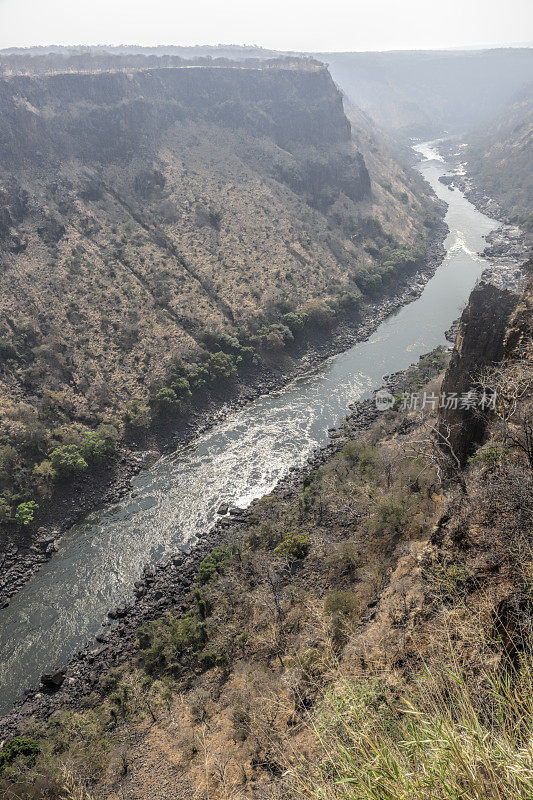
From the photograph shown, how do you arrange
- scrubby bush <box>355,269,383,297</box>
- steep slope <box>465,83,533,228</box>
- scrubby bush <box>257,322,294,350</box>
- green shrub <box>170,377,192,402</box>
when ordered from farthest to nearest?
steep slope <box>465,83,533,228</box>
scrubby bush <box>355,269,383,297</box>
scrubby bush <box>257,322,294,350</box>
green shrub <box>170,377,192,402</box>

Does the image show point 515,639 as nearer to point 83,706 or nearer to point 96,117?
point 83,706

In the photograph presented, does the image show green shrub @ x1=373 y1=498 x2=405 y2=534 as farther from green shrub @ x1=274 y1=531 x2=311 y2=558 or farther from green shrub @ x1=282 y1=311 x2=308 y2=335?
green shrub @ x1=282 y1=311 x2=308 y2=335

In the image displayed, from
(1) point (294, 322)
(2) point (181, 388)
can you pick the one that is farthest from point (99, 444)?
(1) point (294, 322)

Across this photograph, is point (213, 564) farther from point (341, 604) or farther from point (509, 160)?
point (509, 160)

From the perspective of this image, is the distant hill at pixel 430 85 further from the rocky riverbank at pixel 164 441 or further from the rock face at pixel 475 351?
the rock face at pixel 475 351

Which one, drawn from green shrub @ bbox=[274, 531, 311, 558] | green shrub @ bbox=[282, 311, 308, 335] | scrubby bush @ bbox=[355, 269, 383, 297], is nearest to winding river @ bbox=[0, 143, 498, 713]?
green shrub @ bbox=[282, 311, 308, 335]

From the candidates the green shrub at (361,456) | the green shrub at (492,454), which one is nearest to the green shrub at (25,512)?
the green shrub at (361,456)
